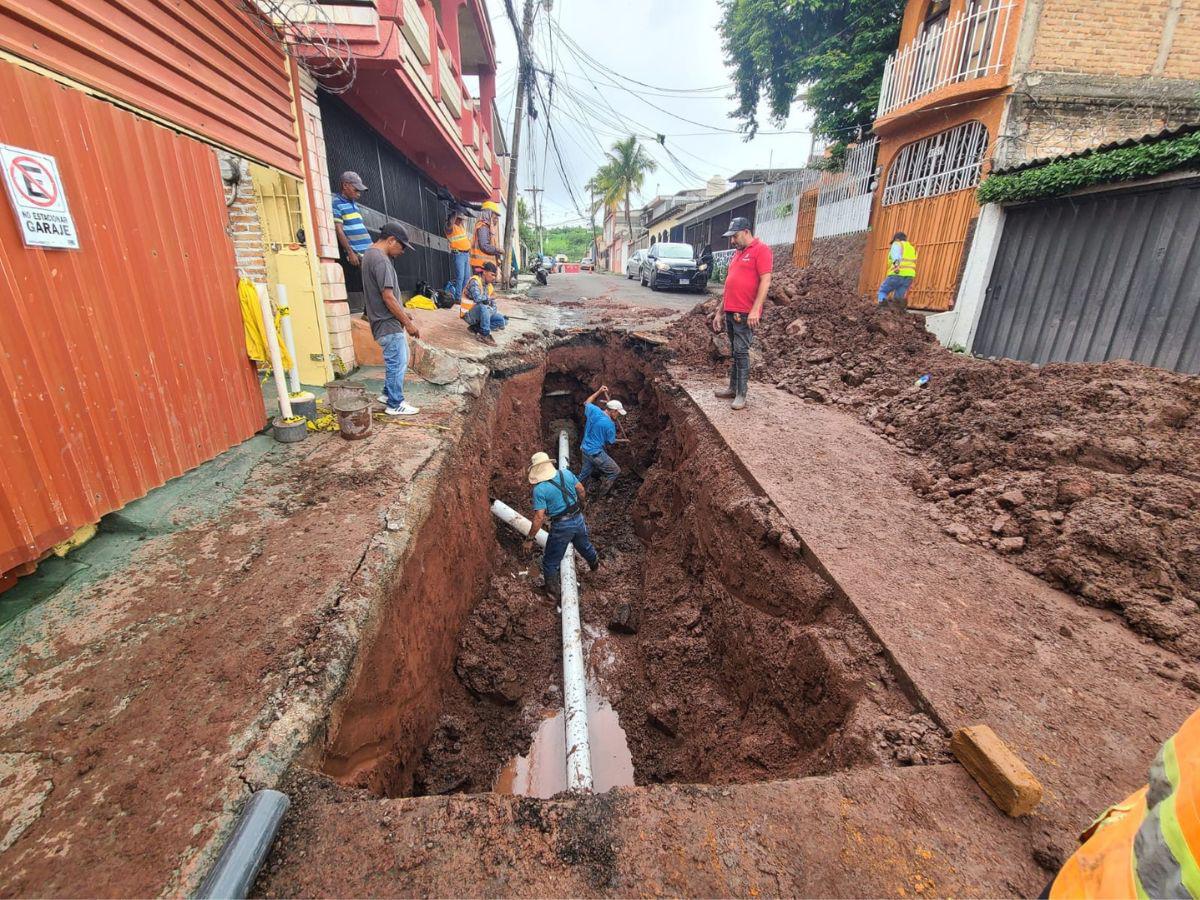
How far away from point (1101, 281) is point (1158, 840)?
7.62m

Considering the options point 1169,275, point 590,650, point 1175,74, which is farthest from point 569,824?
point 1175,74

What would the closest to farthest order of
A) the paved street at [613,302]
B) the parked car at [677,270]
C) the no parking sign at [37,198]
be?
the no parking sign at [37,198] < the paved street at [613,302] < the parked car at [677,270]

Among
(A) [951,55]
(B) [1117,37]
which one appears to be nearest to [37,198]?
(A) [951,55]

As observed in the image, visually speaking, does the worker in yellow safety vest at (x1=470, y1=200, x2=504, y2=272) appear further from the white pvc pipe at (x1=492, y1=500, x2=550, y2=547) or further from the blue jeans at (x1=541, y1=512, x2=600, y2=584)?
the blue jeans at (x1=541, y1=512, x2=600, y2=584)

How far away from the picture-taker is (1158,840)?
1036mm

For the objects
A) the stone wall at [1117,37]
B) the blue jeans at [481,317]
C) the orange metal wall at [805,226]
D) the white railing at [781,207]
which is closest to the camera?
the stone wall at [1117,37]

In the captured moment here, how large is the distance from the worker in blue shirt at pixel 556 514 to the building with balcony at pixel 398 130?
2771 millimetres

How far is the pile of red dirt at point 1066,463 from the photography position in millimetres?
2963

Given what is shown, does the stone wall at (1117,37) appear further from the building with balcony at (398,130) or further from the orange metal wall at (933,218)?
the building with balcony at (398,130)

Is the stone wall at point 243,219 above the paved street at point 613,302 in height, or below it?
above

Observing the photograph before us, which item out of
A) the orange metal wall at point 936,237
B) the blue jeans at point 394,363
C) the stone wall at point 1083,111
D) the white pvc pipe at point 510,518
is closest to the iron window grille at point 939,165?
the orange metal wall at point 936,237

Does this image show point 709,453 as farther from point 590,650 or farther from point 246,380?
point 246,380

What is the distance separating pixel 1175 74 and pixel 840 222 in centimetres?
529

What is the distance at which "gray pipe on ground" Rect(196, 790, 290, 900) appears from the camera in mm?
1449
